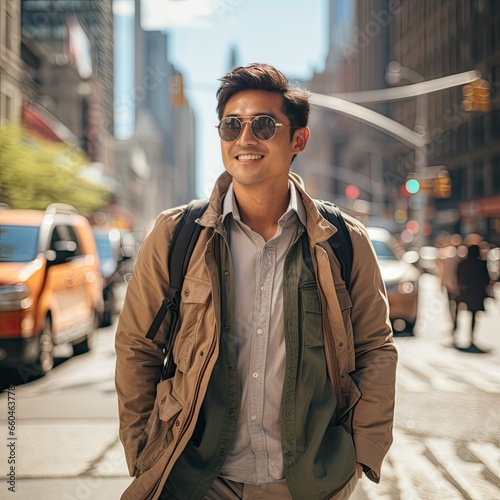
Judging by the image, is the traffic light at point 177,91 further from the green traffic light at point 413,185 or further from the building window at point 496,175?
the building window at point 496,175

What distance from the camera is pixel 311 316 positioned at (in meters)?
2.36

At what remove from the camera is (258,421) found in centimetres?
229

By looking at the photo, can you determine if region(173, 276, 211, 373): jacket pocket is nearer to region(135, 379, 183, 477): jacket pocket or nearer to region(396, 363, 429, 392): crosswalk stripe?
region(135, 379, 183, 477): jacket pocket

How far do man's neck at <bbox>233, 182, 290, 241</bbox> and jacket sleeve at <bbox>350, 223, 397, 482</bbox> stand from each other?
29 cm

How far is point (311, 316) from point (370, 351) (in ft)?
1.13

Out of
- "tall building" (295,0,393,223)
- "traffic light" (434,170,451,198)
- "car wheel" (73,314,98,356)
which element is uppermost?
"tall building" (295,0,393,223)

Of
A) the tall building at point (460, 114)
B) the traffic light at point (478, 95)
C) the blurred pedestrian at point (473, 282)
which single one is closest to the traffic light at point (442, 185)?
the traffic light at point (478, 95)

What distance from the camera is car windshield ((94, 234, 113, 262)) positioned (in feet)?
51.4

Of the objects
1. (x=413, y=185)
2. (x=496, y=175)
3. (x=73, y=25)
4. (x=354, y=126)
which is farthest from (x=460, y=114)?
(x=354, y=126)

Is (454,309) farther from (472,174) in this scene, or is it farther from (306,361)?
(472,174)

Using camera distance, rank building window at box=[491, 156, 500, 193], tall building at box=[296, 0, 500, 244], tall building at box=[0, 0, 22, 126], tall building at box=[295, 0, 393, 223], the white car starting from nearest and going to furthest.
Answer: the white car
tall building at box=[0, 0, 22, 126]
tall building at box=[296, 0, 500, 244]
building window at box=[491, 156, 500, 193]
tall building at box=[295, 0, 393, 223]

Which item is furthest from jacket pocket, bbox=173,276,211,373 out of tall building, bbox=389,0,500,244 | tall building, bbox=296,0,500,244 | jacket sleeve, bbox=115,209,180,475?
tall building, bbox=389,0,500,244

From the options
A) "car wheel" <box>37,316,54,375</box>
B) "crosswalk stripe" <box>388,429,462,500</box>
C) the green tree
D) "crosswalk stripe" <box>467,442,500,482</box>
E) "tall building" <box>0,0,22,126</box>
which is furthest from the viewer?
the green tree

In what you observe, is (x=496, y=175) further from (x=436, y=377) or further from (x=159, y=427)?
(x=159, y=427)
